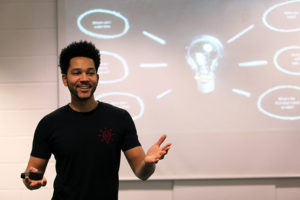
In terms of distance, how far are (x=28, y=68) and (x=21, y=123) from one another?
17.5 inches

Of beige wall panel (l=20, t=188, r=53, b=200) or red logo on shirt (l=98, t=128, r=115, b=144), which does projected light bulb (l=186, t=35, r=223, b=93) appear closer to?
red logo on shirt (l=98, t=128, r=115, b=144)

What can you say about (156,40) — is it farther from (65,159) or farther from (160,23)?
(65,159)

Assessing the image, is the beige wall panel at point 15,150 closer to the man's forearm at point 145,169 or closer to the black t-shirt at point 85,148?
the black t-shirt at point 85,148

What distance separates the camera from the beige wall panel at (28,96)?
268 cm

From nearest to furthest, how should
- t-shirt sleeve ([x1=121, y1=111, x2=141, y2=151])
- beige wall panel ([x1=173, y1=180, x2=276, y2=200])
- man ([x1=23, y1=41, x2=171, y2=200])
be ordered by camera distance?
man ([x1=23, y1=41, x2=171, y2=200])
t-shirt sleeve ([x1=121, y1=111, x2=141, y2=151])
beige wall panel ([x1=173, y1=180, x2=276, y2=200])

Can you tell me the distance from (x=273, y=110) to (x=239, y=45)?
573mm

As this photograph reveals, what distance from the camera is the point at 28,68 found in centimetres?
A: 270

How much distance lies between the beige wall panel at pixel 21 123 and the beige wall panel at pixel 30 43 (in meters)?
0.47

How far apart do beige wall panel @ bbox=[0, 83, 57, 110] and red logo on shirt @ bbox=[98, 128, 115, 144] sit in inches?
54.4

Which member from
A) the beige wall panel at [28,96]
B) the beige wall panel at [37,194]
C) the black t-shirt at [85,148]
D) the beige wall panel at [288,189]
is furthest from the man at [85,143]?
the beige wall panel at [288,189]

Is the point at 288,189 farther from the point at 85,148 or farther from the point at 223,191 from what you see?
the point at 85,148

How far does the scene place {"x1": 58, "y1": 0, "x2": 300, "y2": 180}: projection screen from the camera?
2.61m

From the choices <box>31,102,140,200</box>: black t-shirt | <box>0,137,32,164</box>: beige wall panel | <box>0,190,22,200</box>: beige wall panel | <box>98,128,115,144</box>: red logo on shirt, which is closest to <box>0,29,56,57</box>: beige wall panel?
<box>0,137,32,164</box>: beige wall panel

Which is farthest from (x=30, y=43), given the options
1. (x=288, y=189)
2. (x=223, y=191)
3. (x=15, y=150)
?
(x=288, y=189)
